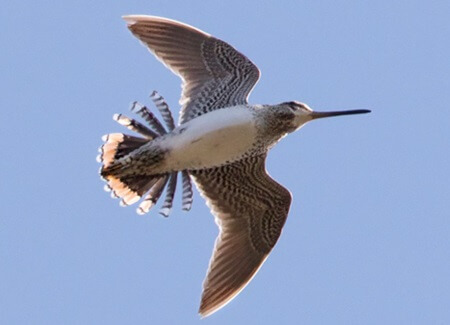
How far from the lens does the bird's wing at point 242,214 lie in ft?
42.7

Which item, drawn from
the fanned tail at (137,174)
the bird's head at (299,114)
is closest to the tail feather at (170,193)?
the fanned tail at (137,174)

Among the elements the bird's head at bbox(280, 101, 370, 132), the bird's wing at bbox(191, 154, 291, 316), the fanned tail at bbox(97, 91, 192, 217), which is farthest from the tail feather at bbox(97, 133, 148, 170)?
the bird's head at bbox(280, 101, 370, 132)

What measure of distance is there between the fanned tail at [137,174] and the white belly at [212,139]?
0.62 feet

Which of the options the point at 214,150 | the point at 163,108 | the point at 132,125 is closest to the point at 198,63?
the point at 163,108

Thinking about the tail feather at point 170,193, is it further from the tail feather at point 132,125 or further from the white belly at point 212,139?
the tail feather at point 132,125

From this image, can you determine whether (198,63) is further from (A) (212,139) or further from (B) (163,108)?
(A) (212,139)

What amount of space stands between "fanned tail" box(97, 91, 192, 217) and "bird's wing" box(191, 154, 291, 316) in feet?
1.18

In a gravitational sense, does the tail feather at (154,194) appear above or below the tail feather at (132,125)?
below

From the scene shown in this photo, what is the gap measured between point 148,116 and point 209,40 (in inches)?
44.3

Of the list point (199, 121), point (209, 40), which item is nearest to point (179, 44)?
point (209, 40)

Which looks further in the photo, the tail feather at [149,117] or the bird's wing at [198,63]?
the bird's wing at [198,63]

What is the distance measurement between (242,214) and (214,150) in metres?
1.01

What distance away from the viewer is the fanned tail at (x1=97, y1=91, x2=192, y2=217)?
41.8 ft

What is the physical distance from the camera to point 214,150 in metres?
12.5
